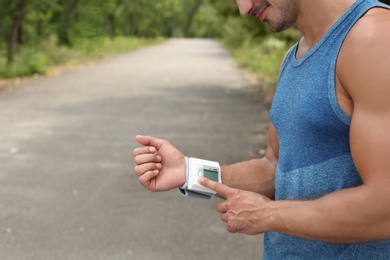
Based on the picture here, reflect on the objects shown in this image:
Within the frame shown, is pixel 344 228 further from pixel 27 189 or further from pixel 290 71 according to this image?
pixel 27 189

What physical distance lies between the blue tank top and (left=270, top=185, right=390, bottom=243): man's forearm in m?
0.12

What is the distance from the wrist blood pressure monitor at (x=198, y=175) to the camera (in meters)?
1.76

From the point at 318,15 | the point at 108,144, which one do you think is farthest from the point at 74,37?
the point at 318,15

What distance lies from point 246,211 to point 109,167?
5.62m

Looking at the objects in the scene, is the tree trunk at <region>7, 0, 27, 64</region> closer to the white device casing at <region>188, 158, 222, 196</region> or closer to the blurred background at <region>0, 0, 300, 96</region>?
the blurred background at <region>0, 0, 300, 96</region>

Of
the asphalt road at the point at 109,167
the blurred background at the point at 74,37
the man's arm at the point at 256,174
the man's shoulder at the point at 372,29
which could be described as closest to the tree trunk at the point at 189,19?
the blurred background at the point at 74,37

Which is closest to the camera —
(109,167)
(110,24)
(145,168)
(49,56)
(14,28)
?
(145,168)

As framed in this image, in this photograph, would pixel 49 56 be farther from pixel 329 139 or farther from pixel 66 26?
pixel 329 139

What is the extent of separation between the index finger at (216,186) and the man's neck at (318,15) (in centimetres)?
42

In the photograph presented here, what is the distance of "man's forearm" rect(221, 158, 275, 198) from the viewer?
1.90 meters

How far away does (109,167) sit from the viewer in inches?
276

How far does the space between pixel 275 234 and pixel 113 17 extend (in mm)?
42102

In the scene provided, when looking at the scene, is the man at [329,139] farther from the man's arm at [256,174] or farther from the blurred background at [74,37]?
the blurred background at [74,37]

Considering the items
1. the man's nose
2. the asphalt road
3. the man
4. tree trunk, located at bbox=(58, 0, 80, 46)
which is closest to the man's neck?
the man
